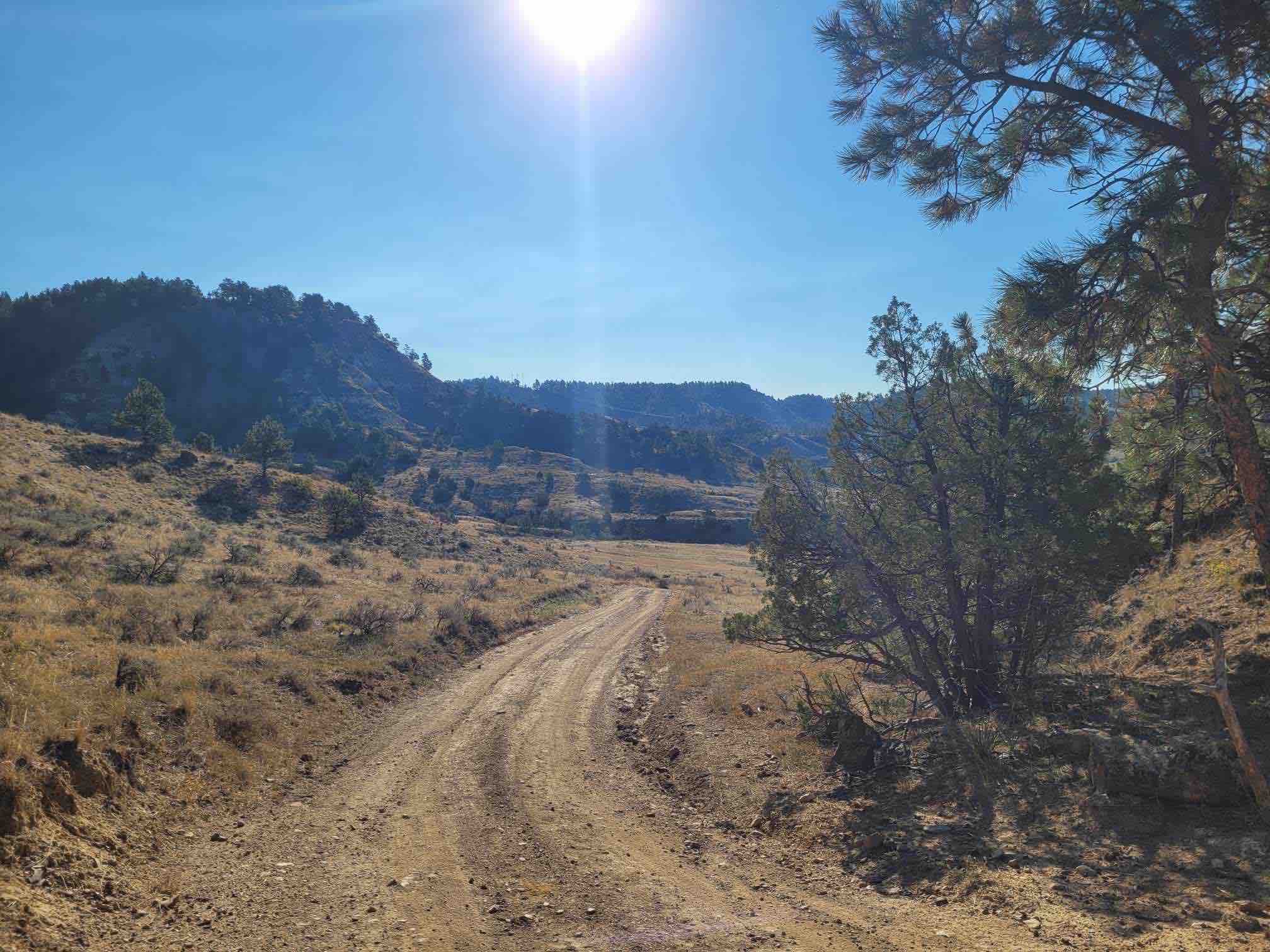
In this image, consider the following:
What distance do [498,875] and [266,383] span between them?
160 metres

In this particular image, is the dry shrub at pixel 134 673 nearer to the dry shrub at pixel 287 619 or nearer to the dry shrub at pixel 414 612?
the dry shrub at pixel 287 619

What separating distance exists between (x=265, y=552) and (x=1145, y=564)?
34361mm

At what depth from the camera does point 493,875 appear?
706 cm

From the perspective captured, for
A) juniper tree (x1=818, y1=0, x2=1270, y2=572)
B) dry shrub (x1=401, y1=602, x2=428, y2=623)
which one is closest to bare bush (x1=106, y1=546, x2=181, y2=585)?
dry shrub (x1=401, y1=602, x2=428, y2=623)

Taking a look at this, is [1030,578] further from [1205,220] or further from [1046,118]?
[1046,118]

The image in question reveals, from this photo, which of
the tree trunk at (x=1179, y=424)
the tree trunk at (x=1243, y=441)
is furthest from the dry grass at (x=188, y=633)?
the tree trunk at (x=1179, y=424)

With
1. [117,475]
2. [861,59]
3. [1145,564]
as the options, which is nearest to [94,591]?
[861,59]

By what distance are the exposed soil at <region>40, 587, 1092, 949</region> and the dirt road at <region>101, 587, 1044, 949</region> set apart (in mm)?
23

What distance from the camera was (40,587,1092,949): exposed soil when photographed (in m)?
5.77

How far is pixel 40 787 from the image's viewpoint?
6617 millimetres

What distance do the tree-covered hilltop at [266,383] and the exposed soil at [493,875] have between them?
101 metres

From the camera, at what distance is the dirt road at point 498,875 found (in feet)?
19.0

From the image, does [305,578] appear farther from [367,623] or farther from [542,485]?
[542,485]

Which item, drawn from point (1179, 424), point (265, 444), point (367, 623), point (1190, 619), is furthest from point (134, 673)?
point (265, 444)
